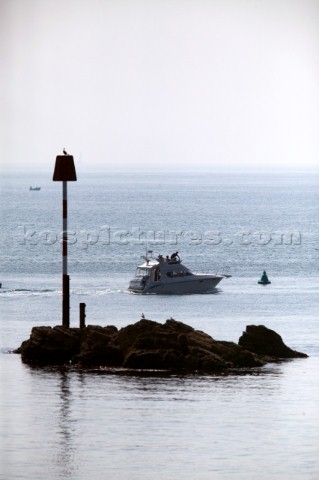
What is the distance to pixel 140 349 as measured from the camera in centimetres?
5022

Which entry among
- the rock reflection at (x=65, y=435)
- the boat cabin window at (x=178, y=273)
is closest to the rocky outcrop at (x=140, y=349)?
the rock reflection at (x=65, y=435)

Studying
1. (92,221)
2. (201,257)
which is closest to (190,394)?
(201,257)

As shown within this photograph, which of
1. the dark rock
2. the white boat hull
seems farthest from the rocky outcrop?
the white boat hull

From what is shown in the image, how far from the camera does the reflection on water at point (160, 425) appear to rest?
3512 centimetres

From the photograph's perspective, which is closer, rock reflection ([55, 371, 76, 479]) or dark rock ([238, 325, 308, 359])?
rock reflection ([55, 371, 76, 479])

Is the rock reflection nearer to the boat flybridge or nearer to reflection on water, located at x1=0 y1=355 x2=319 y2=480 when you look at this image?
reflection on water, located at x1=0 y1=355 x2=319 y2=480

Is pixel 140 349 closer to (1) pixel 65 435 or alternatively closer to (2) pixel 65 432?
(2) pixel 65 432

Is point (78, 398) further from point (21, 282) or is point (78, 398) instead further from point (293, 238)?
point (293, 238)

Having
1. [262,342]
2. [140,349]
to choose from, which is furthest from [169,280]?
[140,349]

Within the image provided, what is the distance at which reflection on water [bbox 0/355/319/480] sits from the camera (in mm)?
35125

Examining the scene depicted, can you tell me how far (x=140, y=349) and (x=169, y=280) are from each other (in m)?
40.5

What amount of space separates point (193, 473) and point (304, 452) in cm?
350

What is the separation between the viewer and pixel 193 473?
114 feet

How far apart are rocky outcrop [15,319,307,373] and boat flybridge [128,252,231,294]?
36.9 metres
